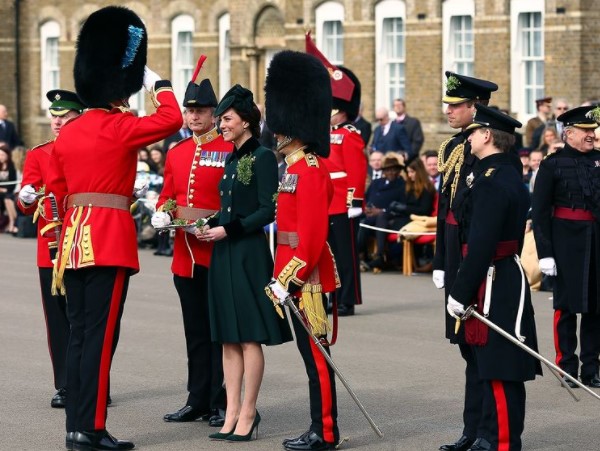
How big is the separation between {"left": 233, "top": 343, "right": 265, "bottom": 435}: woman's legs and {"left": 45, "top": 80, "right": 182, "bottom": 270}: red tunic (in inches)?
32.1

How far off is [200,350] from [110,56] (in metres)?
1.83

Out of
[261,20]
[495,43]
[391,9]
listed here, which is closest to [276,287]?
[495,43]

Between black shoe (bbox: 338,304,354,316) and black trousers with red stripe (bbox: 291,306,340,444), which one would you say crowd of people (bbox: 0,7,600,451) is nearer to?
black trousers with red stripe (bbox: 291,306,340,444)

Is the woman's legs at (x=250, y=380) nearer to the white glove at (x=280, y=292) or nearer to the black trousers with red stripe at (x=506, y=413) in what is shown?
the white glove at (x=280, y=292)

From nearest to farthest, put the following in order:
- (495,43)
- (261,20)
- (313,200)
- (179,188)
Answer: (313,200) → (179,188) → (495,43) → (261,20)

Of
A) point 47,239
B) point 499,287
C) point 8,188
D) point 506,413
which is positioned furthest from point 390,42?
point 506,413

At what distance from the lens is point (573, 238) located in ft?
35.0

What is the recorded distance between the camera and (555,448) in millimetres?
8539

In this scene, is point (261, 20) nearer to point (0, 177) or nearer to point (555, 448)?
point (0, 177)

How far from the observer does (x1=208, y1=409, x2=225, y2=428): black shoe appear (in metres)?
9.12

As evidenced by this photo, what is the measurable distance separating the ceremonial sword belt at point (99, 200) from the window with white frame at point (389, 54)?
67.6 feet

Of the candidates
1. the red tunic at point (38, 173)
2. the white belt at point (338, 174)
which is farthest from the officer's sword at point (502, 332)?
the white belt at point (338, 174)

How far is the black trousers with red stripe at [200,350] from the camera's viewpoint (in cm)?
924

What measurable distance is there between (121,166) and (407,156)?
13.2m
